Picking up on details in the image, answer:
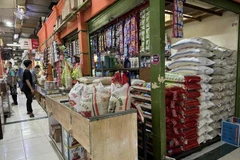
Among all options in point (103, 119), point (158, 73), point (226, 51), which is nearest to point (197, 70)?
point (226, 51)

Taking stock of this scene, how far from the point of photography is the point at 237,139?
2.87 meters

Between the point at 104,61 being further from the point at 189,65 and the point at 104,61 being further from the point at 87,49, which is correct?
the point at 189,65

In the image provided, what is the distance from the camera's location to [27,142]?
131 inches

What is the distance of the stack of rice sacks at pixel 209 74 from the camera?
2.77 meters

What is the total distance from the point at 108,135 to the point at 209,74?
238 cm

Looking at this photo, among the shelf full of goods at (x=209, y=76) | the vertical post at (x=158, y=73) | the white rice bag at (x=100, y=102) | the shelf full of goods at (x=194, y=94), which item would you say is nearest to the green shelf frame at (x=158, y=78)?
the vertical post at (x=158, y=73)

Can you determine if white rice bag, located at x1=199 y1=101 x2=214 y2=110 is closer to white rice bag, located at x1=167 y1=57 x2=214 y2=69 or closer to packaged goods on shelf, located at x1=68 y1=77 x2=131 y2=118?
white rice bag, located at x1=167 y1=57 x2=214 y2=69

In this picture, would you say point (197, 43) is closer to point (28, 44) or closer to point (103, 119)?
point (103, 119)

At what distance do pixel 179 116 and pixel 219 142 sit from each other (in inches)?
49.3

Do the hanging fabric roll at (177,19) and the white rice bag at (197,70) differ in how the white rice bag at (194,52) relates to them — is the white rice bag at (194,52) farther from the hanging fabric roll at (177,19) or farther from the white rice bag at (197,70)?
the hanging fabric roll at (177,19)

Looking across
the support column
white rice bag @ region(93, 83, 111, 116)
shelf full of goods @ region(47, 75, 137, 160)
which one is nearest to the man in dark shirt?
the support column

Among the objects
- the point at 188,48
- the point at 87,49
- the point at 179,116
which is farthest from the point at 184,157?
the point at 87,49

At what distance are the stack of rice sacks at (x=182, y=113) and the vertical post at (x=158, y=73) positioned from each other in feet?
1.25

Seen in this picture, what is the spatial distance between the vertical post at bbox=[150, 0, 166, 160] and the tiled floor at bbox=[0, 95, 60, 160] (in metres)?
1.67
